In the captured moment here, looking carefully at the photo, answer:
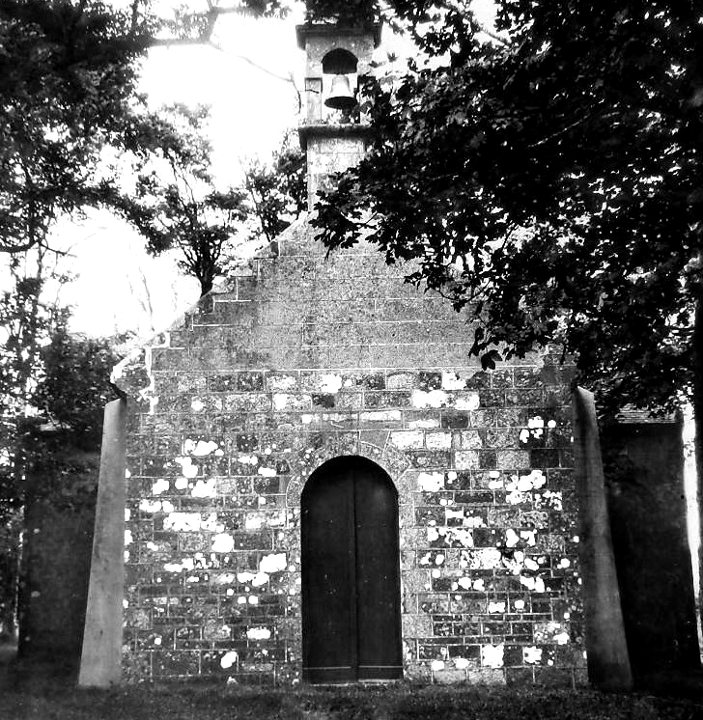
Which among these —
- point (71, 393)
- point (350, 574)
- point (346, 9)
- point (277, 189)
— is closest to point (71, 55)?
point (346, 9)

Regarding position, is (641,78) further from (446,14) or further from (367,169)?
(367,169)

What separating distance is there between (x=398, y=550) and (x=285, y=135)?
14.9 m

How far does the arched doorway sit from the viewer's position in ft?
31.6

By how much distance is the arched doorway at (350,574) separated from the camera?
9617 millimetres

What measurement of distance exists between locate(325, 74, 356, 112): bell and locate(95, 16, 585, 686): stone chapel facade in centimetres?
205

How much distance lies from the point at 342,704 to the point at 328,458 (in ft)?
8.48

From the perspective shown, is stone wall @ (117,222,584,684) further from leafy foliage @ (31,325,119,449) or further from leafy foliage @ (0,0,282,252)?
leafy foliage @ (31,325,119,449)

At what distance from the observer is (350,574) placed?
387 inches

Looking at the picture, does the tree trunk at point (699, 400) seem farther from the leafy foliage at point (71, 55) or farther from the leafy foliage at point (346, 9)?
the leafy foliage at point (71, 55)

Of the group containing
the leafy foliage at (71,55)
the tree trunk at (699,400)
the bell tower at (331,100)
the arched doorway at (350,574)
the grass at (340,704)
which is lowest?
the grass at (340,704)

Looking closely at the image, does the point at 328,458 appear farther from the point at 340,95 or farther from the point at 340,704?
the point at 340,95

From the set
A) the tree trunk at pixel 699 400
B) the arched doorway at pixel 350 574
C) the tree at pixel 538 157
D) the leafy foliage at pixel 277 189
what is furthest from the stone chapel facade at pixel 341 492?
the leafy foliage at pixel 277 189

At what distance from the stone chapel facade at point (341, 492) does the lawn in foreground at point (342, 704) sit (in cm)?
32

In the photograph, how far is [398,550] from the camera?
32.2 feet
